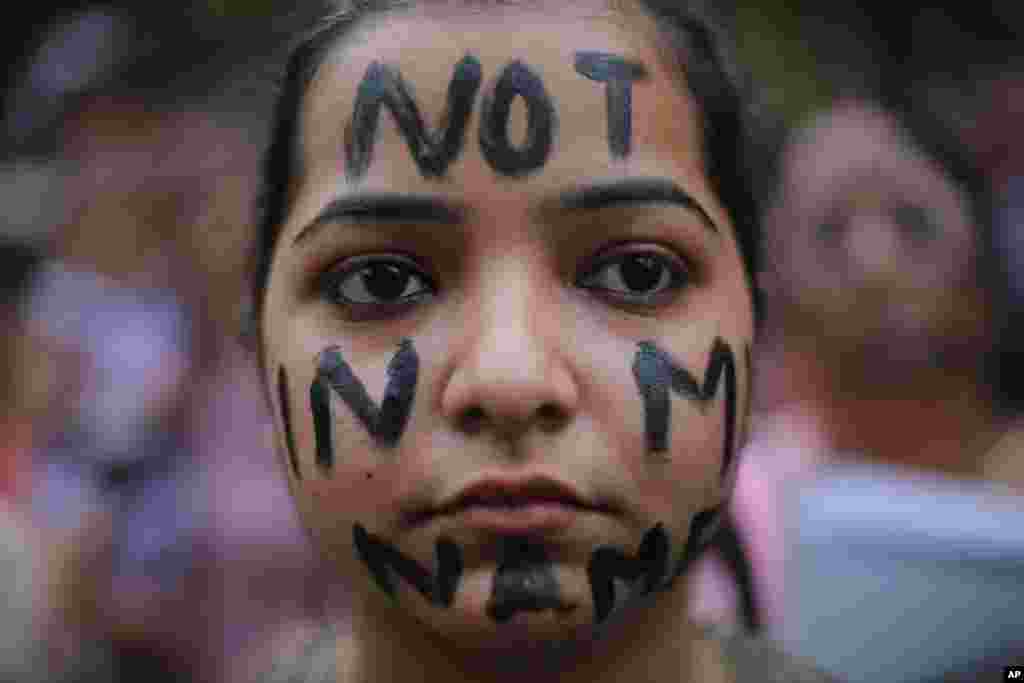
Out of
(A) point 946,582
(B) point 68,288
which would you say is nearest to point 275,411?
(B) point 68,288

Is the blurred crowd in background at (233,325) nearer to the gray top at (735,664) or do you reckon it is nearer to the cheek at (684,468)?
the gray top at (735,664)

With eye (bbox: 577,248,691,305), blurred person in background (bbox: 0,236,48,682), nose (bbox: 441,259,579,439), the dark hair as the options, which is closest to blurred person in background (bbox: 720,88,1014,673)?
the dark hair

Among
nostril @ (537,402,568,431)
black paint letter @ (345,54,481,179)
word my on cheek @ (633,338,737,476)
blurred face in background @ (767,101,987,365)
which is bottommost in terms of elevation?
blurred face in background @ (767,101,987,365)

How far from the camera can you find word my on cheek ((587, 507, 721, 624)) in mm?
788

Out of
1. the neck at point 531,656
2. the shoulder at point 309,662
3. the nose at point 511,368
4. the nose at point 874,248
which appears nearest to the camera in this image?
the nose at point 511,368

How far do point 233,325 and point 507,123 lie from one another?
604 mm

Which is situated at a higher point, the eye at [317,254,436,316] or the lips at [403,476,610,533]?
the eye at [317,254,436,316]

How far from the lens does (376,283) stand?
83 centimetres

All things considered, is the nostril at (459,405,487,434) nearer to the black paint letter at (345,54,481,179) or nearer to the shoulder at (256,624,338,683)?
the black paint letter at (345,54,481,179)

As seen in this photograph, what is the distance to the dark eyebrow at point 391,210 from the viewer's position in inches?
31.2

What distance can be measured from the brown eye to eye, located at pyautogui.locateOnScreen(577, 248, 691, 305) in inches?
4.8

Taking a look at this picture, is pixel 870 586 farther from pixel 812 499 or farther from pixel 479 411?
pixel 479 411

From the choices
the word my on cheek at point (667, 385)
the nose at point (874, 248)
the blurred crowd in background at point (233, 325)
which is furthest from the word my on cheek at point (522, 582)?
the nose at point (874, 248)

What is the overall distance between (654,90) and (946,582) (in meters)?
0.87
